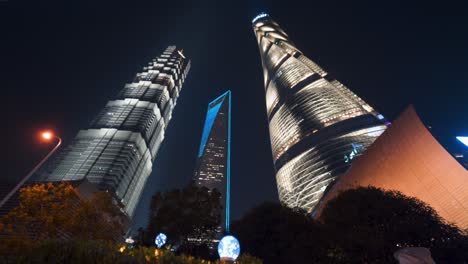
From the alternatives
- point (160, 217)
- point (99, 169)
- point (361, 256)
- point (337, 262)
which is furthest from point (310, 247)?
point (99, 169)

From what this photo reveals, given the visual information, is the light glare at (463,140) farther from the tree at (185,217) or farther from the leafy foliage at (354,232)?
the tree at (185,217)

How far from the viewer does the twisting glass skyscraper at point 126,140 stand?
98.4 m

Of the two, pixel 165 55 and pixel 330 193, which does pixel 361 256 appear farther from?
pixel 165 55

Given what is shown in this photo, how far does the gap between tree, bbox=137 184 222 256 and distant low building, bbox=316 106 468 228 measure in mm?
21701

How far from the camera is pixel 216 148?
5768 inches

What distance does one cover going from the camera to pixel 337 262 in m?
21.4

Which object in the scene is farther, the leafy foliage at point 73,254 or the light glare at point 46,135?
the light glare at point 46,135

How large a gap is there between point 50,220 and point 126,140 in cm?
9746

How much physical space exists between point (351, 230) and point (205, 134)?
13025cm

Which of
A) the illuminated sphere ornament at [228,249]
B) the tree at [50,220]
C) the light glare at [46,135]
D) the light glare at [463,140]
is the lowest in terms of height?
the illuminated sphere ornament at [228,249]

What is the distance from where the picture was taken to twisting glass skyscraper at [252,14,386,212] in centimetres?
6069

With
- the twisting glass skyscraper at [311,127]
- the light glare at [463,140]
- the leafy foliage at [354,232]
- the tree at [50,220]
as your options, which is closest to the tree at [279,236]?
the leafy foliage at [354,232]

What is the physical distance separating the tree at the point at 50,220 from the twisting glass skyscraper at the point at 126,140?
247 feet

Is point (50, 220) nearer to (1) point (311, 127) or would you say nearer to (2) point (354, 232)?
(2) point (354, 232)
